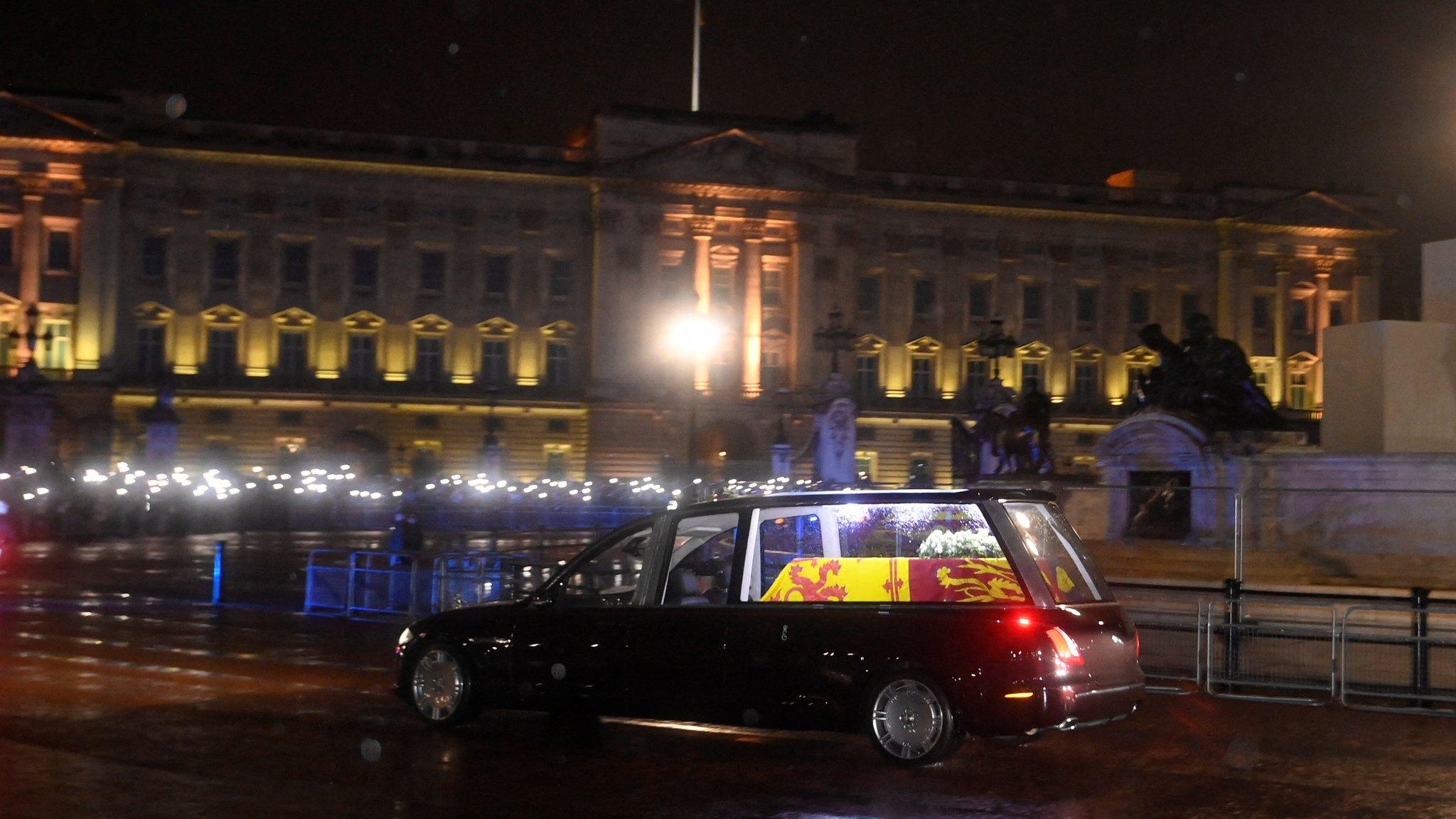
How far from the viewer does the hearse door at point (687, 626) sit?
404 inches

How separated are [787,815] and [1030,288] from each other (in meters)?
72.2

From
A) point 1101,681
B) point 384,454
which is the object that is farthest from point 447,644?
point 384,454

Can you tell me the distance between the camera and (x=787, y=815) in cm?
840

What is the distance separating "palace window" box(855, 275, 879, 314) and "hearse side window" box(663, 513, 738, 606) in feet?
214

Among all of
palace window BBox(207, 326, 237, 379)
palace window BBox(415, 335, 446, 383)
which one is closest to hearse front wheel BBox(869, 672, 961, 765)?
palace window BBox(207, 326, 237, 379)

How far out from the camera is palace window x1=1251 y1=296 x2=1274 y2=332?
79938mm

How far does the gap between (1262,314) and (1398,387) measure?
62.0 m

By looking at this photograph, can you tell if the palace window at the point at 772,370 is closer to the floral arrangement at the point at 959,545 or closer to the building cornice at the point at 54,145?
the building cornice at the point at 54,145

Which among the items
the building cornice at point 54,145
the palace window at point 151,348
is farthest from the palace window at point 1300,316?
the building cornice at point 54,145

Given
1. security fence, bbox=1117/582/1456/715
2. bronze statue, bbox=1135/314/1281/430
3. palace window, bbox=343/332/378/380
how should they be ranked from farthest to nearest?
1. palace window, bbox=343/332/378/380
2. bronze statue, bbox=1135/314/1281/430
3. security fence, bbox=1117/582/1456/715

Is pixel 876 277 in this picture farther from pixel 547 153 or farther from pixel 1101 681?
pixel 1101 681

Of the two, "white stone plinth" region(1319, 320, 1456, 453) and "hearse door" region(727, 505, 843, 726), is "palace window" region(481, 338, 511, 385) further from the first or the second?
"hearse door" region(727, 505, 843, 726)

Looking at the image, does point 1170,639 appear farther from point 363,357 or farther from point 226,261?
point 226,261

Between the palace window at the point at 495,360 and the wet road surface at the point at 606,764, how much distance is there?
5836cm
